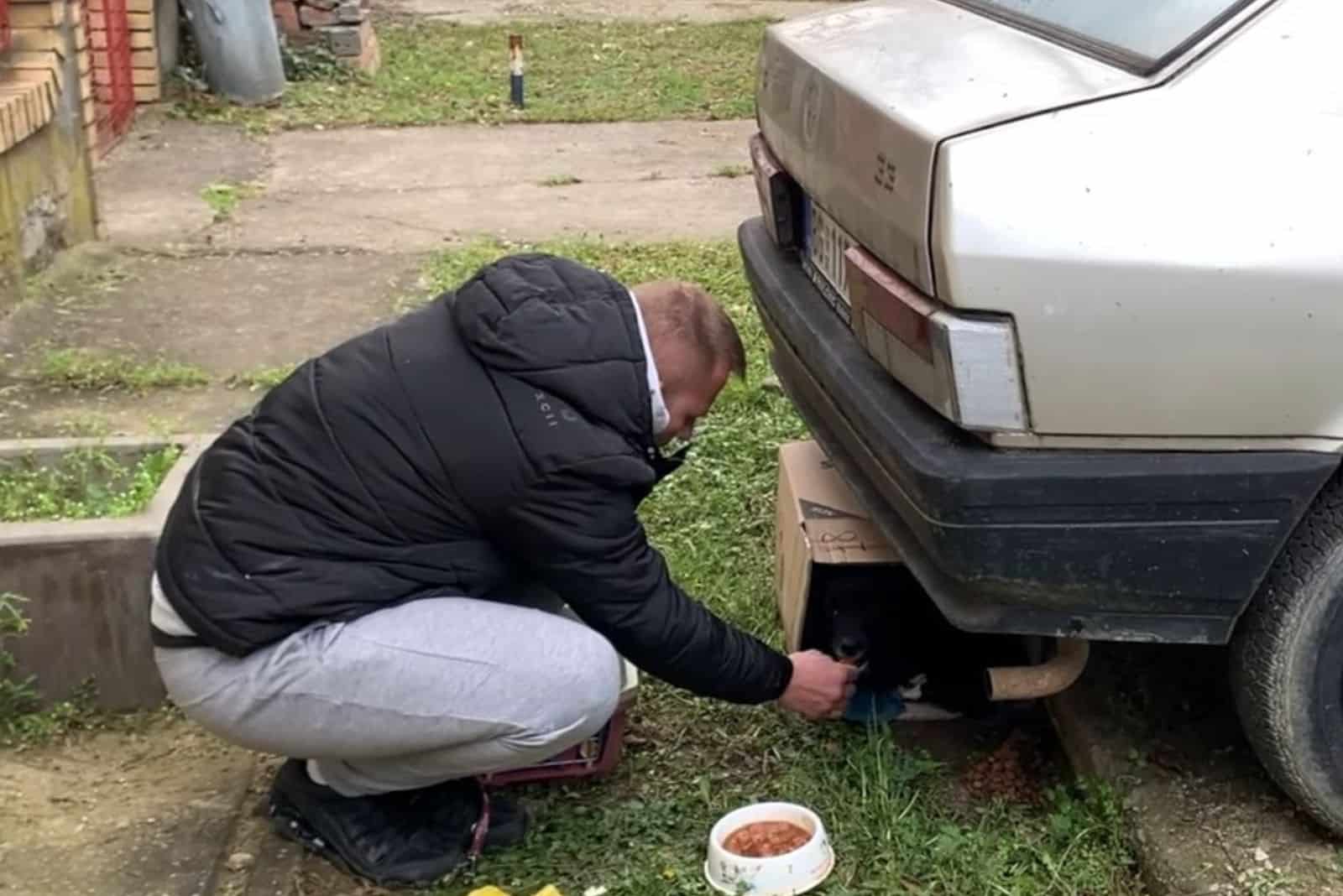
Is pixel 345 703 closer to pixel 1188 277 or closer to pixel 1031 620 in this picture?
Answer: pixel 1031 620

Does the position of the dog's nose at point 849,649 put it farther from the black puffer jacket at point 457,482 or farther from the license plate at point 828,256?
the license plate at point 828,256

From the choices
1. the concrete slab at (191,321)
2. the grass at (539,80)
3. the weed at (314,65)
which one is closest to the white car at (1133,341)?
the concrete slab at (191,321)

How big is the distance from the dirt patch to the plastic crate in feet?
1.85

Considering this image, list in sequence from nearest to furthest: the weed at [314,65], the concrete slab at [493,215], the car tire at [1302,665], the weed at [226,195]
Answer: the car tire at [1302,665] → the concrete slab at [493,215] → the weed at [226,195] → the weed at [314,65]

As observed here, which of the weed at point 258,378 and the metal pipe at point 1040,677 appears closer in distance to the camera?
the metal pipe at point 1040,677

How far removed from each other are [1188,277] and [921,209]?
41 cm

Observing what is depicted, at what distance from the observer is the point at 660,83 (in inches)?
431

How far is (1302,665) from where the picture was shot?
9.45 feet

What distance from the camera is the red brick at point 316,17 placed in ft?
36.6

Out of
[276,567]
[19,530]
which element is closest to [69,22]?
[19,530]

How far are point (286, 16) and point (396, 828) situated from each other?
29.2 feet

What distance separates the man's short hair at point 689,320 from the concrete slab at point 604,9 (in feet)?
36.5

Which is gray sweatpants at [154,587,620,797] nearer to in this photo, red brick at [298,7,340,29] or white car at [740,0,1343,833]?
white car at [740,0,1343,833]

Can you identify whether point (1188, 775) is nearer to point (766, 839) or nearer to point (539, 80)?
point (766, 839)
